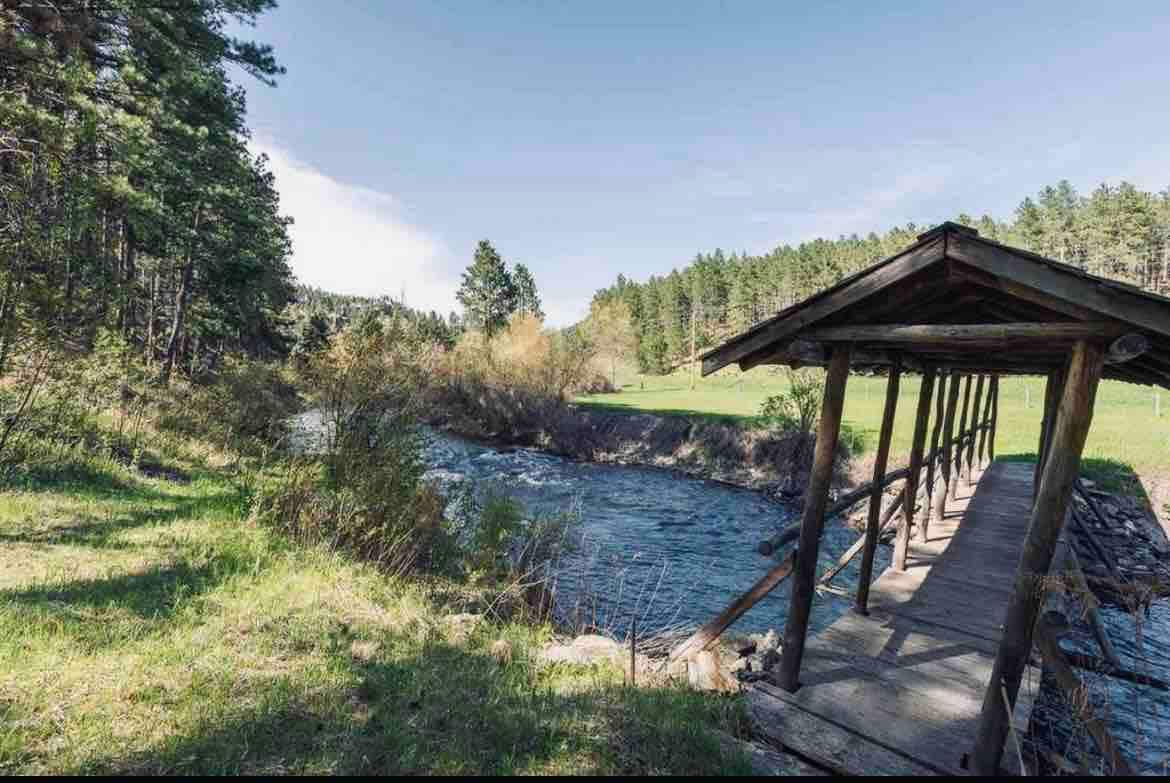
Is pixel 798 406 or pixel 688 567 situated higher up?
pixel 798 406

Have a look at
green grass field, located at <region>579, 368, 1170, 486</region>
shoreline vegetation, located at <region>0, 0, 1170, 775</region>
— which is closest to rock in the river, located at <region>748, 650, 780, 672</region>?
shoreline vegetation, located at <region>0, 0, 1170, 775</region>

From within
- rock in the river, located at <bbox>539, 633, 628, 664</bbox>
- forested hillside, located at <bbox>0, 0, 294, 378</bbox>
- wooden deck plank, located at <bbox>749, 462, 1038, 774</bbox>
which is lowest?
rock in the river, located at <bbox>539, 633, 628, 664</bbox>

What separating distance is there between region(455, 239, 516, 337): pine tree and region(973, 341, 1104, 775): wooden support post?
158 ft

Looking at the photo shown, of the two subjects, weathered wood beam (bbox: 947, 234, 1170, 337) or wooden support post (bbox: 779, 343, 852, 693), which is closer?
weathered wood beam (bbox: 947, 234, 1170, 337)

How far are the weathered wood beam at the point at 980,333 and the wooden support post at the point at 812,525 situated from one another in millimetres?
277

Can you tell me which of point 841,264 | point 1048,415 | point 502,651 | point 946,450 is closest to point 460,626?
point 502,651

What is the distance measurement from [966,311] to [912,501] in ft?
11.9

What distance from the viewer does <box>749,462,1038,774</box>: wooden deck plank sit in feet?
13.8

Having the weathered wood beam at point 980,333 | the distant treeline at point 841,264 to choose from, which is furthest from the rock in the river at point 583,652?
the distant treeline at point 841,264

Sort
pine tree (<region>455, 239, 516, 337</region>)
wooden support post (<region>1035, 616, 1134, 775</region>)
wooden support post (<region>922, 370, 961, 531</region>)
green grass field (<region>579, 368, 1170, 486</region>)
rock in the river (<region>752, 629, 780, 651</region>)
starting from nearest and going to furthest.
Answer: wooden support post (<region>1035, 616, 1134, 775</region>)
rock in the river (<region>752, 629, 780, 651</region>)
wooden support post (<region>922, 370, 961, 531</region>)
green grass field (<region>579, 368, 1170, 486</region>)
pine tree (<region>455, 239, 516, 337</region>)

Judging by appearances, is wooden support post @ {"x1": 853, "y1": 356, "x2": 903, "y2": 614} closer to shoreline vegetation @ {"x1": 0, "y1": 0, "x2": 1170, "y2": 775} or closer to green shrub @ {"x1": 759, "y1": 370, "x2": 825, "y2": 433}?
shoreline vegetation @ {"x1": 0, "y1": 0, "x2": 1170, "y2": 775}

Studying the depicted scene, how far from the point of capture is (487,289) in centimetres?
5072

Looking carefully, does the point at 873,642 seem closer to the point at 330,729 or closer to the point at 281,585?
the point at 330,729

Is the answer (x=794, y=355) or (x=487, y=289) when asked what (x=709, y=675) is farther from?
(x=487, y=289)
